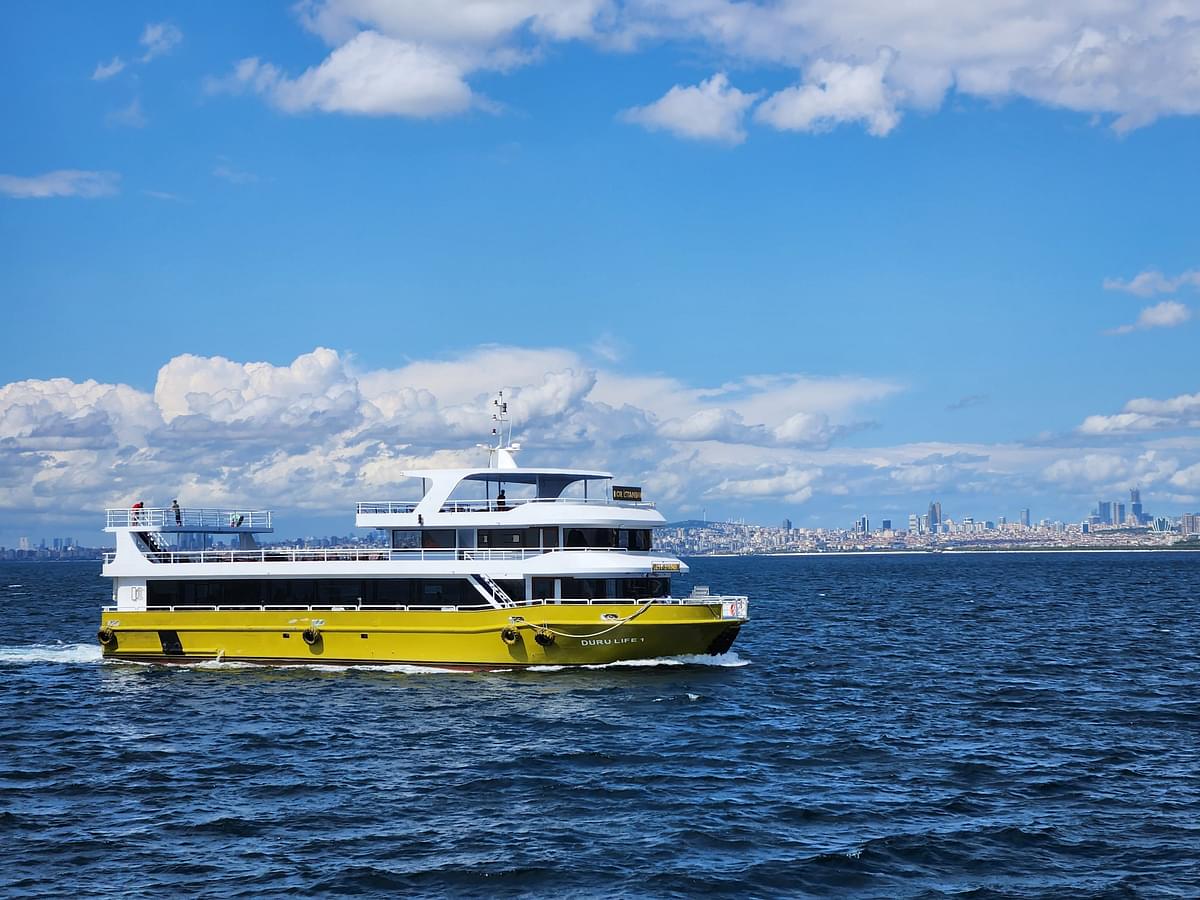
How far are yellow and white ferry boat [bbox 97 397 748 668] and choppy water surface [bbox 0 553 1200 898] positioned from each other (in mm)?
1015

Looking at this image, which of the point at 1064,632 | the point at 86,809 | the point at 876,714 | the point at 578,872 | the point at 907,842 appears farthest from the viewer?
the point at 1064,632

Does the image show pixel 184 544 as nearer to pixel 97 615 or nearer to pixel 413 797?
pixel 413 797

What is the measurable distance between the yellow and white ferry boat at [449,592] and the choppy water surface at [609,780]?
101 cm

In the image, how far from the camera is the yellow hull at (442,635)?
3938 centimetres

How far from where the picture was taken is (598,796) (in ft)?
82.7

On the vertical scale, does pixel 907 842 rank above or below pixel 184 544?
below

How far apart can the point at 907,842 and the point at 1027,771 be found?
7019 mm

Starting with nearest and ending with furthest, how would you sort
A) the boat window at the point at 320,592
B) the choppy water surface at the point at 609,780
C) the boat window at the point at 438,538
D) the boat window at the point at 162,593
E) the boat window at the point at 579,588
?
the choppy water surface at the point at 609,780 → the boat window at the point at 579,588 → the boat window at the point at 320,592 → the boat window at the point at 438,538 → the boat window at the point at 162,593

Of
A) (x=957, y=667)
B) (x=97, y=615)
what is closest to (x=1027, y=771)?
(x=957, y=667)

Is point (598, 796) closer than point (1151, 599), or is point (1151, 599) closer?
point (598, 796)

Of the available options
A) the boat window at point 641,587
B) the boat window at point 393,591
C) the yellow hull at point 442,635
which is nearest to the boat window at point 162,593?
the yellow hull at point 442,635

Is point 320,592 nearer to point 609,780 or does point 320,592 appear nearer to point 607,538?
point 607,538

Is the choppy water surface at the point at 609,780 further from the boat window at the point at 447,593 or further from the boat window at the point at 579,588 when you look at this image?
the boat window at the point at 579,588

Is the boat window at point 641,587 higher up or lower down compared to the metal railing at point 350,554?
lower down
